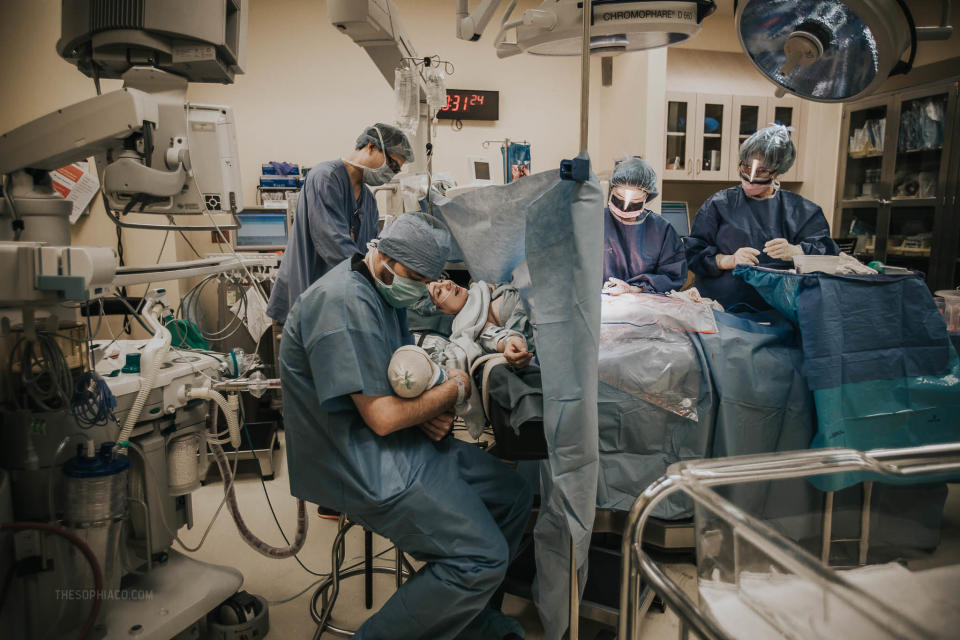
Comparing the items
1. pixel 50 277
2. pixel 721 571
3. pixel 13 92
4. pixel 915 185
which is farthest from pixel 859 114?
pixel 13 92

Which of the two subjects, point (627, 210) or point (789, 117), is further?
point (789, 117)

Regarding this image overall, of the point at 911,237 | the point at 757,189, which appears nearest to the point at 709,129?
the point at 911,237

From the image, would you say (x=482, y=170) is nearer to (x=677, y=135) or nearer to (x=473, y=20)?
(x=473, y=20)

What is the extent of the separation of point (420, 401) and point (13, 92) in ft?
11.0

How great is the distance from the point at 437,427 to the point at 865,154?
4702mm

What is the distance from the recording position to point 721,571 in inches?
32.4

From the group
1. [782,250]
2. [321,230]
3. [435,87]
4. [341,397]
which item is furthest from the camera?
[435,87]

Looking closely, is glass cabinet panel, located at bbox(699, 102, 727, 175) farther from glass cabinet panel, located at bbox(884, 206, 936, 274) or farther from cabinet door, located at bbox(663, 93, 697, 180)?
glass cabinet panel, located at bbox(884, 206, 936, 274)

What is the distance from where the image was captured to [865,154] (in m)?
4.63

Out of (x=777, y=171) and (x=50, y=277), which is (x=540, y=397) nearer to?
(x=50, y=277)

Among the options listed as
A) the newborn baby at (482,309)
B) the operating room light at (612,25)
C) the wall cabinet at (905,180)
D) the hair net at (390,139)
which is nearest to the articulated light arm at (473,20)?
the operating room light at (612,25)

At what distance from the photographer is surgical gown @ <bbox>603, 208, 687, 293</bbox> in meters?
2.61

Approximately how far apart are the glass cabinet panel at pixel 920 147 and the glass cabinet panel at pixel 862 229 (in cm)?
30

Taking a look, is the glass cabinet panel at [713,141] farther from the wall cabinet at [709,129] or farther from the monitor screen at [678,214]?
the monitor screen at [678,214]
